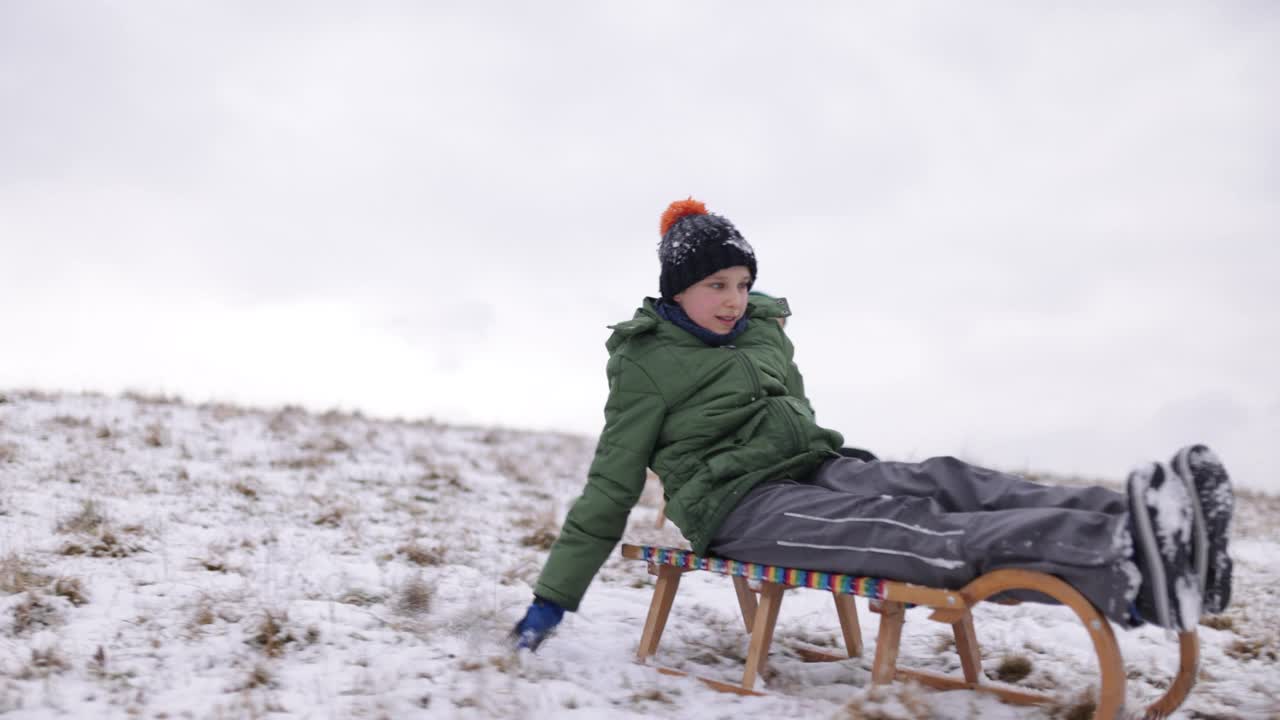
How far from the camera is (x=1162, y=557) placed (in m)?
2.76

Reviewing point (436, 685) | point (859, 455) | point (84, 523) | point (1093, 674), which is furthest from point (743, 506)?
point (84, 523)

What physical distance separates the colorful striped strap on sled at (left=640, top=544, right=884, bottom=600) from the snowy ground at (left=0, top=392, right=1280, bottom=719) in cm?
36

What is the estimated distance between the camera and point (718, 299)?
4109mm

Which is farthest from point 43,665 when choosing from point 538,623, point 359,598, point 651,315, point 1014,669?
point 1014,669

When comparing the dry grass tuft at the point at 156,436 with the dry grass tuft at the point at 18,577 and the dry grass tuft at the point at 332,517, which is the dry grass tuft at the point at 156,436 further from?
the dry grass tuft at the point at 18,577

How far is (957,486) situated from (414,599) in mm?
2599

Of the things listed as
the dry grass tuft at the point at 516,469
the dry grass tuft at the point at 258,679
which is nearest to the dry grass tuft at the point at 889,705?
the dry grass tuft at the point at 258,679

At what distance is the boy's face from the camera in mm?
4117

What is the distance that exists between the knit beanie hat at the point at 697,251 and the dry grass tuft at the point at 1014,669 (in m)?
2.02

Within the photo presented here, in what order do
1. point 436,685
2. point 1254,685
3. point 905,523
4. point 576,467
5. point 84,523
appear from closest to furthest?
1. point 905,523
2. point 436,685
3. point 1254,685
4. point 84,523
5. point 576,467

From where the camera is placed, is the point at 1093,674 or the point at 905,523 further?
the point at 1093,674

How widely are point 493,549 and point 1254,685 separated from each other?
424 centimetres

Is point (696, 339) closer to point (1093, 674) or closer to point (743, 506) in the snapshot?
point (743, 506)

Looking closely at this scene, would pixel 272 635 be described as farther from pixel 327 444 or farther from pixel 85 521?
pixel 327 444
